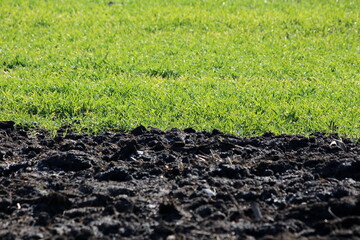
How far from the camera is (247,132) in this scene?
6.97m

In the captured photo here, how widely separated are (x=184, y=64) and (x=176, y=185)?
475cm

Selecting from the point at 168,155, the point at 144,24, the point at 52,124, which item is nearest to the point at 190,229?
the point at 168,155

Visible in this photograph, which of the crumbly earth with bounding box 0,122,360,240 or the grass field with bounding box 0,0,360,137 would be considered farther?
the grass field with bounding box 0,0,360,137

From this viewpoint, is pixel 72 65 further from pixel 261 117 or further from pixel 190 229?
pixel 190 229

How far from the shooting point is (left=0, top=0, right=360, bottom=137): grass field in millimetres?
7484

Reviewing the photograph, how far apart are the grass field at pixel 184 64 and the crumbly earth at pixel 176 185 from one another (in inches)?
27.3

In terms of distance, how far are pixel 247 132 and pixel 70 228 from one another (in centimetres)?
298

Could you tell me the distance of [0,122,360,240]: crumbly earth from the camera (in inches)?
174

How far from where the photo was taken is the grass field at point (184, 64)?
7.48m

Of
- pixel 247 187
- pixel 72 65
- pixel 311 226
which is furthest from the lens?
pixel 72 65

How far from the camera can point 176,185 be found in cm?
529

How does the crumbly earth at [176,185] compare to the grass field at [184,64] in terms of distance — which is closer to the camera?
the crumbly earth at [176,185]

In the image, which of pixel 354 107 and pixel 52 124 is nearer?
pixel 52 124

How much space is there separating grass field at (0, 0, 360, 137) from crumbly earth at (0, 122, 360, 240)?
2.28 feet
